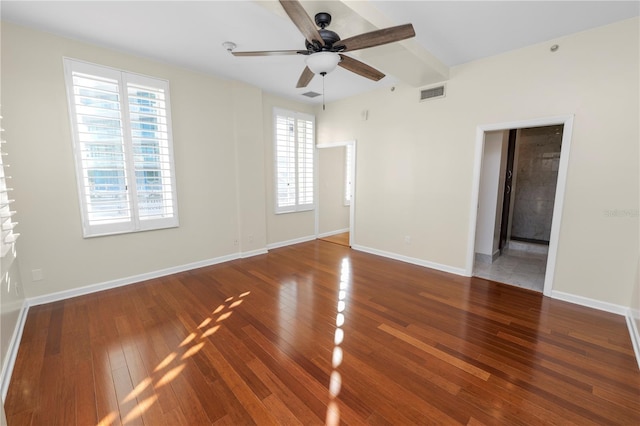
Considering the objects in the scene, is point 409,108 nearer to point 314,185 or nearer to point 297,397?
point 314,185

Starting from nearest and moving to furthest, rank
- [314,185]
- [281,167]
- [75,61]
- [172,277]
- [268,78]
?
[75,61]
[172,277]
[268,78]
[281,167]
[314,185]

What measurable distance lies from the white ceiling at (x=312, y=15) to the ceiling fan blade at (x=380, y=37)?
323mm

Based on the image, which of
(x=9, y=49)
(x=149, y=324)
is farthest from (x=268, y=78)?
(x=149, y=324)

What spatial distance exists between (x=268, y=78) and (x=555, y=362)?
464 cm

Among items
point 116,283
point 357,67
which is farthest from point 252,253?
point 357,67

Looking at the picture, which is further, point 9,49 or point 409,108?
point 409,108

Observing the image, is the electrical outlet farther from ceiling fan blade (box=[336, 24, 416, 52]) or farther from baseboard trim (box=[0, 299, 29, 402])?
ceiling fan blade (box=[336, 24, 416, 52])

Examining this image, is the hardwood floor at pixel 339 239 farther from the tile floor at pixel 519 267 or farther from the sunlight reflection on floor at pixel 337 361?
the tile floor at pixel 519 267

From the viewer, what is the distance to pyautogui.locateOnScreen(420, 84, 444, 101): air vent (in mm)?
3836

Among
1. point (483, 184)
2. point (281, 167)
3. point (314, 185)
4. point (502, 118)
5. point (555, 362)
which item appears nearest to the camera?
point (555, 362)

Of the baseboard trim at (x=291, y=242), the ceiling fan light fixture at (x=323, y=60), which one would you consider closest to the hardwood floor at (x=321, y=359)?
the baseboard trim at (x=291, y=242)

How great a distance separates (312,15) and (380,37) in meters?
0.68

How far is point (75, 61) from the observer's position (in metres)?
2.99

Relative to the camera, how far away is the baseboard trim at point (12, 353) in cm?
179
